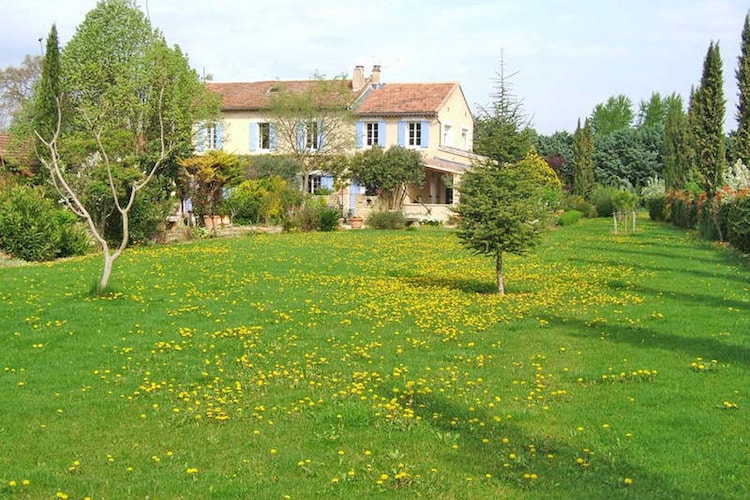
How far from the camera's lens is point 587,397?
8.13 meters

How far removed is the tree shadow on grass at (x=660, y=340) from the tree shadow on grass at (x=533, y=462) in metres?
4.05

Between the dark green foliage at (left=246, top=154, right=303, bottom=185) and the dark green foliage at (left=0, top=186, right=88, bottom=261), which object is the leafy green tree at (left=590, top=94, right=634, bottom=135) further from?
the dark green foliage at (left=0, top=186, right=88, bottom=261)

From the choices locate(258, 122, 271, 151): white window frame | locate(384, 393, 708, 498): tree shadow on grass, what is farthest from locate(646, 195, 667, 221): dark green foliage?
locate(384, 393, 708, 498): tree shadow on grass

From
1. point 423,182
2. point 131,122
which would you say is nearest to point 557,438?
point 131,122

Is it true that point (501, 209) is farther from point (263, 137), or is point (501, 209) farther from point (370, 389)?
point (263, 137)

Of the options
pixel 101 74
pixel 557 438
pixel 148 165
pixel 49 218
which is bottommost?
pixel 557 438

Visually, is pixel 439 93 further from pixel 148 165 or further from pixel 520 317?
pixel 520 317

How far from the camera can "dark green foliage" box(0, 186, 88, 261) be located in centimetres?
2134

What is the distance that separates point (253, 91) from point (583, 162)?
1059 inches

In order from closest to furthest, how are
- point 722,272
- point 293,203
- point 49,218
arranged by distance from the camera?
point 722,272 → point 49,218 → point 293,203

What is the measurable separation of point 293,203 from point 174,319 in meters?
24.6

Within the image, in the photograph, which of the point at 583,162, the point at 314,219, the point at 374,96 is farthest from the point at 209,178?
the point at 583,162

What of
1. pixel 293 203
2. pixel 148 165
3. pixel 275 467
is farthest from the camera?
pixel 293 203

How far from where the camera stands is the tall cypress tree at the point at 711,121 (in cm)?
3681
